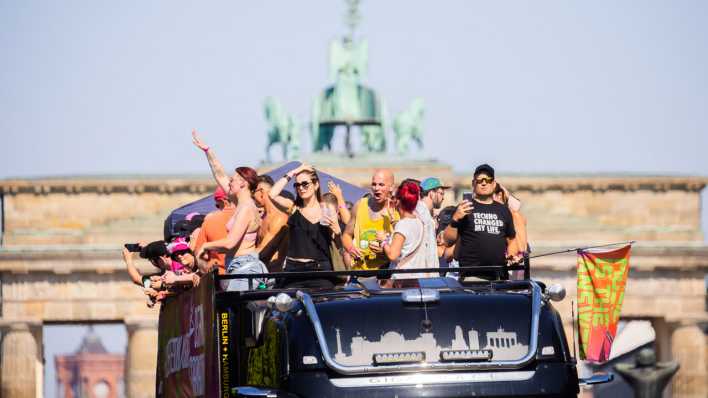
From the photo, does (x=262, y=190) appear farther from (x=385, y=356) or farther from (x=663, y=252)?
(x=663, y=252)

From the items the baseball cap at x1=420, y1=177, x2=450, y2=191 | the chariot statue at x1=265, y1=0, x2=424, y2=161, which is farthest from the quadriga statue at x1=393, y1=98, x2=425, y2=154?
the baseball cap at x1=420, y1=177, x2=450, y2=191

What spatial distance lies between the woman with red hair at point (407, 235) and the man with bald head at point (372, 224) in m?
0.67

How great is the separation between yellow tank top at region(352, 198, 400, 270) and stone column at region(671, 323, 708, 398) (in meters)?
61.6

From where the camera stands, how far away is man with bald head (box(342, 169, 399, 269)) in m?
22.4

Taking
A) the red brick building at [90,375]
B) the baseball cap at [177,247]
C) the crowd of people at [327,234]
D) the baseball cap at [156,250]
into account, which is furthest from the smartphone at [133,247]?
the red brick building at [90,375]

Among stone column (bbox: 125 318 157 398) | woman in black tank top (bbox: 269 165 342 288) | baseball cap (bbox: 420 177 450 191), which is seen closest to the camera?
woman in black tank top (bbox: 269 165 342 288)

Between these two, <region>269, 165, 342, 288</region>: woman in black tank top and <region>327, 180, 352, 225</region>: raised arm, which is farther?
<region>327, 180, 352, 225</region>: raised arm

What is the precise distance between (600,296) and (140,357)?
6221 cm

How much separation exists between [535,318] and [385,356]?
1.11m

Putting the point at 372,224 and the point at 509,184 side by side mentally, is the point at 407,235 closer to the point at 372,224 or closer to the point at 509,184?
the point at 372,224

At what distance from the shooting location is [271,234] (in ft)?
74.0

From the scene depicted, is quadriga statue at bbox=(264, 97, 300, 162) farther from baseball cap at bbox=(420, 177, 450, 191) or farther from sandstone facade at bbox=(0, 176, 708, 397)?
baseball cap at bbox=(420, 177, 450, 191)

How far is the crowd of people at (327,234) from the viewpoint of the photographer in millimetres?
21625

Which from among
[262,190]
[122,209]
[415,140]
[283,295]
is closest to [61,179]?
[122,209]
